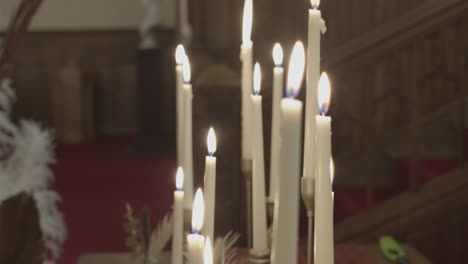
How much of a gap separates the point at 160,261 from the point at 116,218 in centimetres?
287

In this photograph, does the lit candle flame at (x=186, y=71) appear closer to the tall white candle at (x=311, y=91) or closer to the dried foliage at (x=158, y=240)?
the tall white candle at (x=311, y=91)

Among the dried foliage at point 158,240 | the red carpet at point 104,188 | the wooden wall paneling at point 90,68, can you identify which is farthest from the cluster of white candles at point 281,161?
the wooden wall paneling at point 90,68

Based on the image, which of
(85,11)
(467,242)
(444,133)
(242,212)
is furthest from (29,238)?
(85,11)

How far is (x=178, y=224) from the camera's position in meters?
1.06

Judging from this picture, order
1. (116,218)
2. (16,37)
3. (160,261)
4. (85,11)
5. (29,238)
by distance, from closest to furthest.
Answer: (16,37), (29,238), (160,261), (116,218), (85,11)

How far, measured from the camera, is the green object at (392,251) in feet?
6.83

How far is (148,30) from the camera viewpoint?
6.34 meters

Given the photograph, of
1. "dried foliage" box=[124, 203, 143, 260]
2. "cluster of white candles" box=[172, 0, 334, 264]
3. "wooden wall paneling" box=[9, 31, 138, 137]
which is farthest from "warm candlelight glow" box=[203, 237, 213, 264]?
"wooden wall paneling" box=[9, 31, 138, 137]

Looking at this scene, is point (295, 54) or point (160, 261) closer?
point (295, 54)

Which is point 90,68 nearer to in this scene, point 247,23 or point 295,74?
point 247,23

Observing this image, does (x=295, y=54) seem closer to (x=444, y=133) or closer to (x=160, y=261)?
(x=160, y=261)

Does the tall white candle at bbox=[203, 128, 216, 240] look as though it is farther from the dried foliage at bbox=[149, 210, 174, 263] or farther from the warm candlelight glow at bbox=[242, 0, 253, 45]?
the dried foliage at bbox=[149, 210, 174, 263]

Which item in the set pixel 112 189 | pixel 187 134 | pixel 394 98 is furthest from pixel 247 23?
pixel 112 189

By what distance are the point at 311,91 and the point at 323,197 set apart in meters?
0.17
